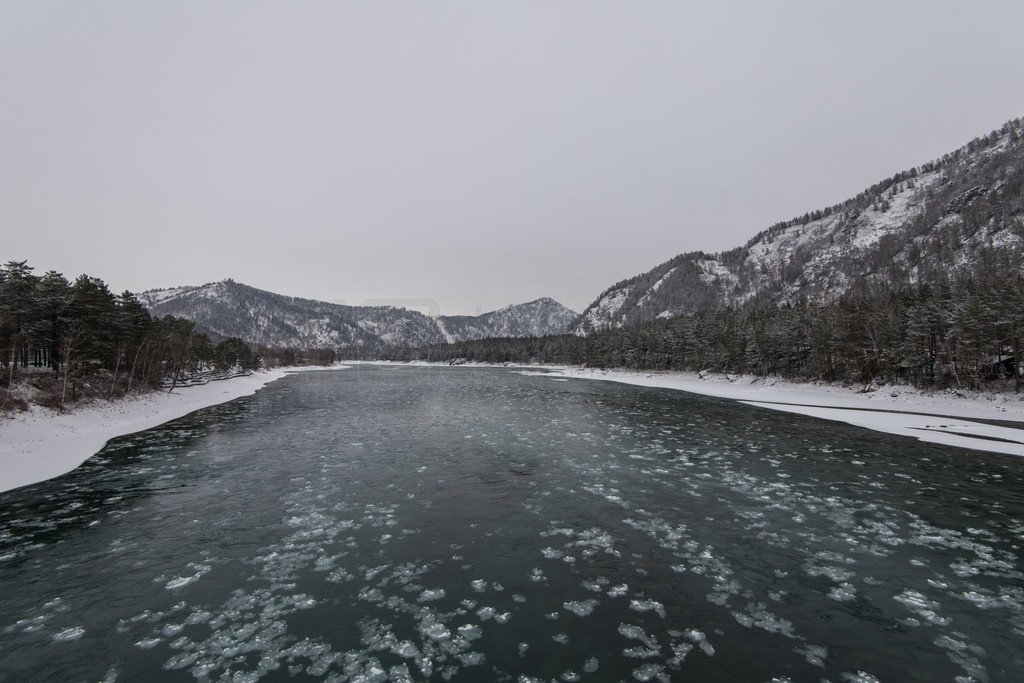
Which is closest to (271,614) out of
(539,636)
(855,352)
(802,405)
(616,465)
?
(539,636)

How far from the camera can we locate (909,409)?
150 feet

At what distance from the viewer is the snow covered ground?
3019cm

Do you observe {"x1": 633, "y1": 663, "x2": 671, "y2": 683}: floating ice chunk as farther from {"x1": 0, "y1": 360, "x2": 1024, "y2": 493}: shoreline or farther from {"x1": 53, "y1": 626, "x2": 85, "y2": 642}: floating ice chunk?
{"x1": 0, "y1": 360, "x2": 1024, "y2": 493}: shoreline

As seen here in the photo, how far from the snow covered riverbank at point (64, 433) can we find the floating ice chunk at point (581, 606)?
983 inches

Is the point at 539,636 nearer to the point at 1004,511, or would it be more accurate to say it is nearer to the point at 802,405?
the point at 1004,511

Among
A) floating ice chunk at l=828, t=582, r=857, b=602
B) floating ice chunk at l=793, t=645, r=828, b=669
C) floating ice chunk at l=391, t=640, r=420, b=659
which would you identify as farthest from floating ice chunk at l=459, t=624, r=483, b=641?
floating ice chunk at l=828, t=582, r=857, b=602

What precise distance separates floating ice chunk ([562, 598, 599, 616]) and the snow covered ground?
104 feet

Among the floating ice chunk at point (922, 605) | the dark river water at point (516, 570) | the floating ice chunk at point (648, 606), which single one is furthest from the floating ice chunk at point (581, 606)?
the floating ice chunk at point (922, 605)

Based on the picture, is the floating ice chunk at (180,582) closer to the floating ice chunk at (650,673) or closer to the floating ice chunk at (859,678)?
the floating ice chunk at (650,673)

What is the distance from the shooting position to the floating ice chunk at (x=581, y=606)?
30.6 ft

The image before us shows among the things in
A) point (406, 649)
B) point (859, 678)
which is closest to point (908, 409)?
point (859, 678)

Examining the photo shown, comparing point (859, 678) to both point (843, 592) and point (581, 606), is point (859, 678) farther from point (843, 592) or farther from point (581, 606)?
point (581, 606)

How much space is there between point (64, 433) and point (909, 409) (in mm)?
76478

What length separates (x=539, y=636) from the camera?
8.41 meters
